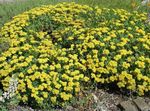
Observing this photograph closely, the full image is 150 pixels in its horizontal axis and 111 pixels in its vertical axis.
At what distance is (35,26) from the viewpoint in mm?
8203

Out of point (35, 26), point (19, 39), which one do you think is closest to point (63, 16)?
point (35, 26)

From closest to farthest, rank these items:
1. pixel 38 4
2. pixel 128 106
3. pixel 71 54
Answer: pixel 128 106 < pixel 71 54 < pixel 38 4

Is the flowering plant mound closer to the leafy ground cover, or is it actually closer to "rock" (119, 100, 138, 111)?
"rock" (119, 100, 138, 111)

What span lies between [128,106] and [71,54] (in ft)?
4.52

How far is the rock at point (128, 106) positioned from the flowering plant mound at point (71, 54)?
256mm

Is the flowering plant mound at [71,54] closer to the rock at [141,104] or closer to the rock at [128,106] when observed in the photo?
the rock at [141,104]

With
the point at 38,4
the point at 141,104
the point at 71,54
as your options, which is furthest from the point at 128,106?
the point at 38,4

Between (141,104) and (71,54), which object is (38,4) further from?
(141,104)

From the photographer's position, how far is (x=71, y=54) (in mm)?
7293

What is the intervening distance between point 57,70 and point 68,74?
7.4 inches

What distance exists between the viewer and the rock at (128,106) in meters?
6.55

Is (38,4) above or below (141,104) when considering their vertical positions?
above

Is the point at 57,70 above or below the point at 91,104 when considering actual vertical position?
above

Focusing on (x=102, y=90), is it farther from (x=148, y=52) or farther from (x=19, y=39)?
(x=19, y=39)
